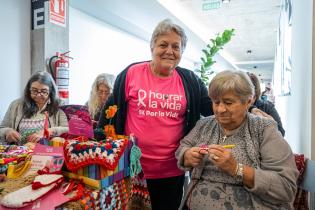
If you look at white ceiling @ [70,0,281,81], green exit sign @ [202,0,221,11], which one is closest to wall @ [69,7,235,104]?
white ceiling @ [70,0,281,81]

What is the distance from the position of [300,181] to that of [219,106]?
0.63 meters

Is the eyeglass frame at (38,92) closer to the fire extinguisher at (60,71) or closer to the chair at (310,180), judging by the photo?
the fire extinguisher at (60,71)

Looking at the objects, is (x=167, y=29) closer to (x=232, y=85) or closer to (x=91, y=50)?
(x=232, y=85)

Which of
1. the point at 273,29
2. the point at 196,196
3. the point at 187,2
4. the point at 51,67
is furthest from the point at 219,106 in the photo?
the point at 273,29

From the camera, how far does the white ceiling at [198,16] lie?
4098 millimetres

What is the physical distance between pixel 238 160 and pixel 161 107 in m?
0.46

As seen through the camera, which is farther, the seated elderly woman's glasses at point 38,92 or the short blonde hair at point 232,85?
the seated elderly woman's glasses at point 38,92

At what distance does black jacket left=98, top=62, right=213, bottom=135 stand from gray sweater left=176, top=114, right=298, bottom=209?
0.21 metres

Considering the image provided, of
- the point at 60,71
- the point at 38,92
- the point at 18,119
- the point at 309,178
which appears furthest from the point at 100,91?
the point at 309,178

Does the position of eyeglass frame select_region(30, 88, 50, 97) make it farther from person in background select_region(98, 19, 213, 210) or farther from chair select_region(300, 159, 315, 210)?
chair select_region(300, 159, 315, 210)

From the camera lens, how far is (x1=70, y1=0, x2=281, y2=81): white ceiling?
410cm

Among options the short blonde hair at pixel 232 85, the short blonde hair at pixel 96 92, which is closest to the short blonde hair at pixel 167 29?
the short blonde hair at pixel 232 85

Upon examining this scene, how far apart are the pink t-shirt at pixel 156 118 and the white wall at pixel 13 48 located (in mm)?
2080

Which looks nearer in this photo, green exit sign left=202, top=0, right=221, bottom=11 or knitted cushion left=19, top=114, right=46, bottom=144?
knitted cushion left=19, top=114, right=46, bottom=144
